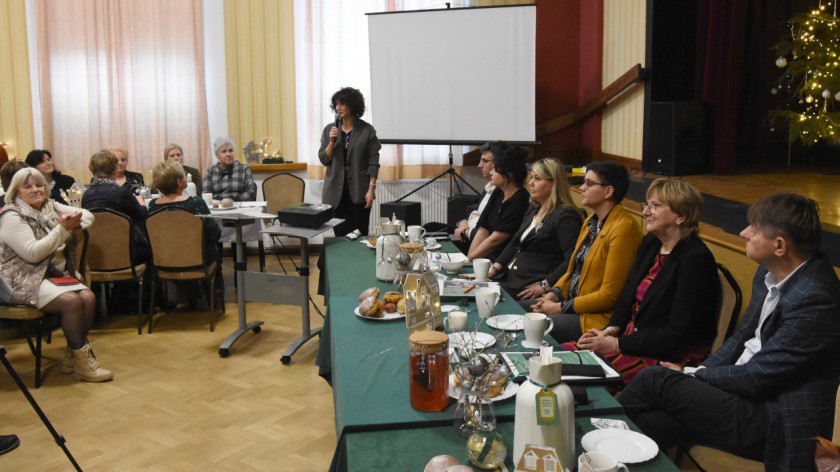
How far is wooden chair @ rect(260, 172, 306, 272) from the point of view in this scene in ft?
22.1

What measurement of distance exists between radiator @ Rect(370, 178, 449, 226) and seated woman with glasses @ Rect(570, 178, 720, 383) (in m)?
4.70

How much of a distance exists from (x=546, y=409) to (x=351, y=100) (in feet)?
14.7

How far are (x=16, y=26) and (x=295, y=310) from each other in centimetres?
377

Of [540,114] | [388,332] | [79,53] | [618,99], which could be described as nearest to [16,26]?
[79,53]

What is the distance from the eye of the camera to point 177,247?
16.3ft

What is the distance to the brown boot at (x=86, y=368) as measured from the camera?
4168mm

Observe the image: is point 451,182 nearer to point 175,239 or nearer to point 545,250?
point 175,239

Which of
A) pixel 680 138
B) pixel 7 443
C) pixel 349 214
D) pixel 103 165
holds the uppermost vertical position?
pixel 680 138

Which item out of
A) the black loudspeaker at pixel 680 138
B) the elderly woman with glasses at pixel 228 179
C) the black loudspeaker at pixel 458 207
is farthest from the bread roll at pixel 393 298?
the black loudspeaker at pixel 458 207

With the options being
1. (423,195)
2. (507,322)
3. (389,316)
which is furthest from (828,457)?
(423,195)

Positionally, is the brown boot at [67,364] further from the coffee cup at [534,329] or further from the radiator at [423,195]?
the radiator at [423,195]

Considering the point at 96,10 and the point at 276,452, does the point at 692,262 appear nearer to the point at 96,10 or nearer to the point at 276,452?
the point at 276,452

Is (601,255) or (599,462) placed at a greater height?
(601,255)

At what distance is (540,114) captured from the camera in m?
7.46
